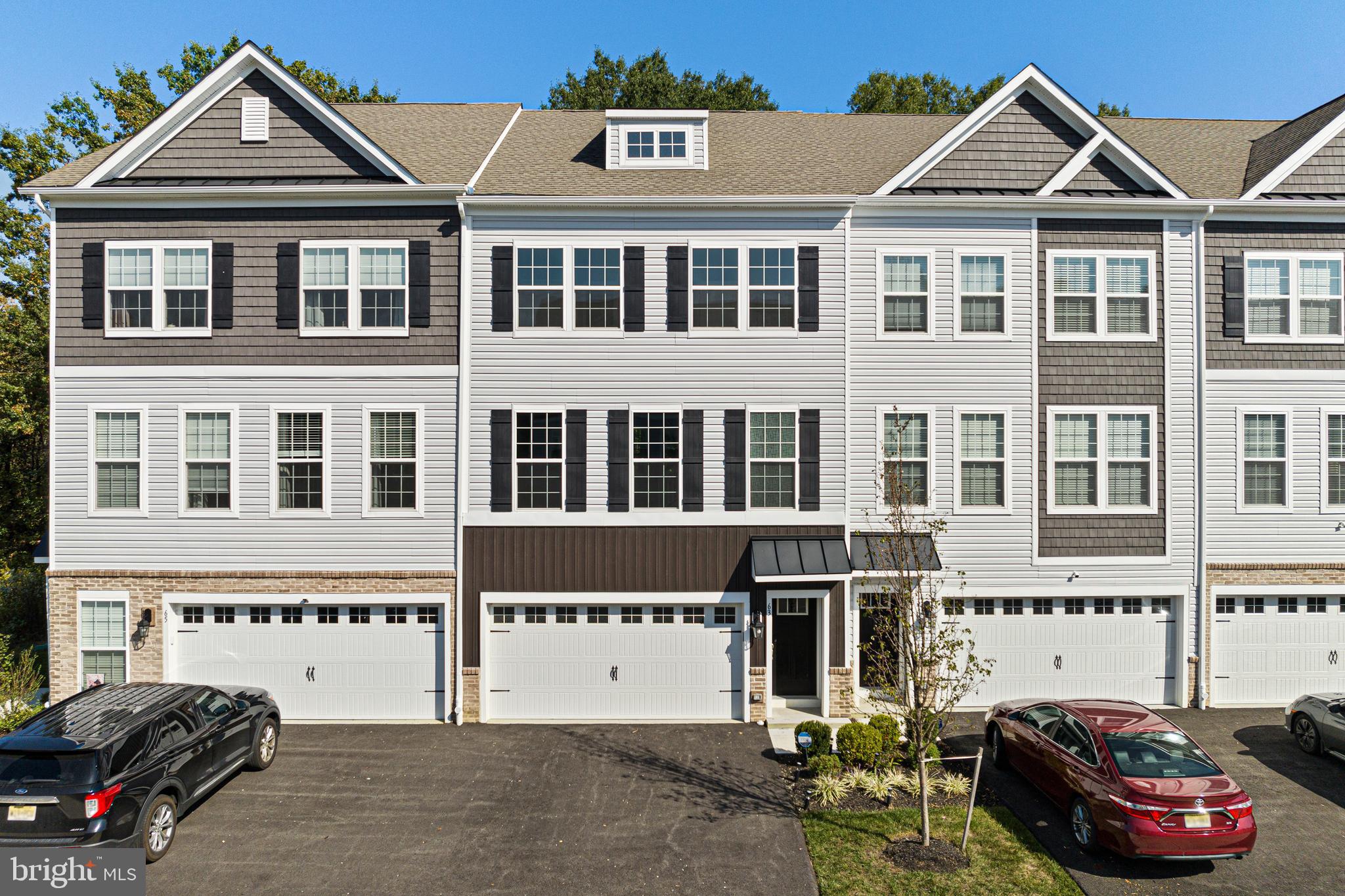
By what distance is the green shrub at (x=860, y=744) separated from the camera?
1148 cm

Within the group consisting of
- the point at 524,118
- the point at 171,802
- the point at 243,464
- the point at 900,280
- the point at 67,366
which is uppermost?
the point at 524,118

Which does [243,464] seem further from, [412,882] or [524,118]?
[524,118]

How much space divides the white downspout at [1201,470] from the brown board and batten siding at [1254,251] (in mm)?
155

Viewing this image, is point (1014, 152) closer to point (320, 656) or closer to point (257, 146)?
point (257, 146)

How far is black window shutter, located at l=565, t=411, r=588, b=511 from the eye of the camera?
14398 mm

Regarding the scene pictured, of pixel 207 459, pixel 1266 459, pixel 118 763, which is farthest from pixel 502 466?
pixel 1266 459

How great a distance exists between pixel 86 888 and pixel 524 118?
57.9ft

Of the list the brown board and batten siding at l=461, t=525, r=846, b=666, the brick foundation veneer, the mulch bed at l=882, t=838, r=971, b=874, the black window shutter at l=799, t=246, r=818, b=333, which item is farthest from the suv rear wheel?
the black window shutter at l=799, t=246, r=818, b=333

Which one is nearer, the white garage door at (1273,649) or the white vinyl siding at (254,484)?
the white vinyl siding at (254,484)

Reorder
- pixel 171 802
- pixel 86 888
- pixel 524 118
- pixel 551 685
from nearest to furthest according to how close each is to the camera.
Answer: pixel 86 888
pixel 171 802
pixel 551 685
pixel 524 118

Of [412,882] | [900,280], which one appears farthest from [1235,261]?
[412,882]

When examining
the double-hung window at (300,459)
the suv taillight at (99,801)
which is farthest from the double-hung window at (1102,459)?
the suv taillight at (99,801)

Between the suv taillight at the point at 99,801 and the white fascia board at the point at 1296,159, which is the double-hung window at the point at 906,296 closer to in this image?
the white fascia board at the point at 1296,159

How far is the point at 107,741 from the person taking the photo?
883 centimetres
